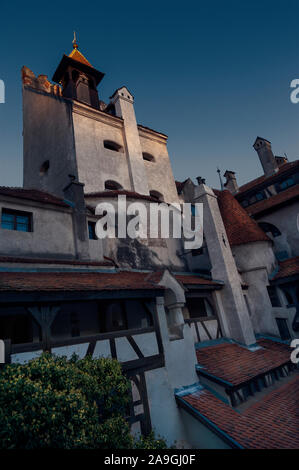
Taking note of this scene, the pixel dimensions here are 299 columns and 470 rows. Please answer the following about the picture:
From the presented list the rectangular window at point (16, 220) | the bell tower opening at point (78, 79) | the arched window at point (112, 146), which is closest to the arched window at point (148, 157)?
the arched window at point (112, 146)

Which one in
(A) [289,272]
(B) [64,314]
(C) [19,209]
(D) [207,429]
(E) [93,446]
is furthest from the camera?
(A) [289,272]

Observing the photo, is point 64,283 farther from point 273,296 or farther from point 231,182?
point 231,182

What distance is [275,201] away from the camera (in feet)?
63.5

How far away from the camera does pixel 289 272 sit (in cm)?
1545

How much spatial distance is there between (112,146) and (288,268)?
1501 centimetres

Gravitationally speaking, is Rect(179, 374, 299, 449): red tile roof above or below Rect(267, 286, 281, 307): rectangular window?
below

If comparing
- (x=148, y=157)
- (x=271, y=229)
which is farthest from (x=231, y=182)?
(x=148, y=157)

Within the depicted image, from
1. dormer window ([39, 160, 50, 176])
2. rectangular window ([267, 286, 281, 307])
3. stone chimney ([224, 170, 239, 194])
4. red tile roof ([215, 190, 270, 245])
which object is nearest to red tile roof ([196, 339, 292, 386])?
rectangular window ([267, 286, 281, 307])

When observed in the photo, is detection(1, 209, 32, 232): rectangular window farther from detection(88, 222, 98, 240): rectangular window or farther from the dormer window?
the dormer window

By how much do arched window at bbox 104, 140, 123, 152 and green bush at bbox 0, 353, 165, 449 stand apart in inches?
665

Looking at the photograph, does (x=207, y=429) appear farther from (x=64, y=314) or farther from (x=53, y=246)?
(x=53, y=246)

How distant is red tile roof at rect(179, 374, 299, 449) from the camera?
700cm

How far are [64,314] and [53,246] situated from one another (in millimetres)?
3398
